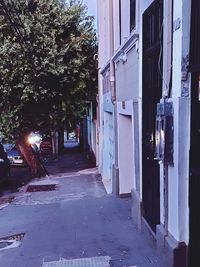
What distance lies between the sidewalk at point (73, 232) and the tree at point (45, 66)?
4296 mm

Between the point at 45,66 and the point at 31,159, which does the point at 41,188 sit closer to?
the point at 31,159

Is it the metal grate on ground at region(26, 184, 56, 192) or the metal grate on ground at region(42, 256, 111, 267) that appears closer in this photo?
the metal grate on ground at region(42, 256, 111, 267)

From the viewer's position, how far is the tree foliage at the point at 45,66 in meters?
16.6

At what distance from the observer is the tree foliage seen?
16.6m

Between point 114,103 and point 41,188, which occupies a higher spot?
point 114,103

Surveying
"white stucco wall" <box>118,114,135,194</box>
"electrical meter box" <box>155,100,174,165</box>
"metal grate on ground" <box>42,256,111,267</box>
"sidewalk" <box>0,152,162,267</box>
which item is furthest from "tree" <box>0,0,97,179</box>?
"electrical meter box" <box>155,100,174,165</box>

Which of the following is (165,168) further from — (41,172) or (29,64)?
(41,172)

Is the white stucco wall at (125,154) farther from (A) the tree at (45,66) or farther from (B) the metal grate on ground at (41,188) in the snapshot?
(A) the tree at (45,66)

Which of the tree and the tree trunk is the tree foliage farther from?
the tree trunk

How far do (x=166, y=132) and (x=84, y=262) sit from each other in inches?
93.1

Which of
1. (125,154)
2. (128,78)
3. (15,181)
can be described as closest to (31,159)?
(15,181)

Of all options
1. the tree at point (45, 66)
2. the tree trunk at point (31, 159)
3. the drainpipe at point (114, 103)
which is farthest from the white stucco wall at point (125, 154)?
the tree trunk at point (31, 159)

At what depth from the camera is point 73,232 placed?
853cm

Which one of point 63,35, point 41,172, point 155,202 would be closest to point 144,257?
point 155,202
